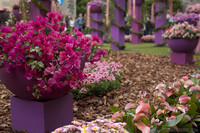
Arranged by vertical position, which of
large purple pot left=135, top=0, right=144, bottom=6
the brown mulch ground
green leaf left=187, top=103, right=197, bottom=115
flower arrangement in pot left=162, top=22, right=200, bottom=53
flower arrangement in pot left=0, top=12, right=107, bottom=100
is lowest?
the brown mulch ground

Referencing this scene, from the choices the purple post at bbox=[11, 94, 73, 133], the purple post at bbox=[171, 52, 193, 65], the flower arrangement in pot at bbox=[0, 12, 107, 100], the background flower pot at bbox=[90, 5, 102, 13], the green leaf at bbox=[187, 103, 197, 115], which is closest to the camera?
the green leaf at bbox=[187, 103, 197, 115]

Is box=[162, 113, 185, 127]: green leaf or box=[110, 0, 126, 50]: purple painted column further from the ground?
box=[110, 0, 126, 50]: purple painted column

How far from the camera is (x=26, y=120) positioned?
195cm

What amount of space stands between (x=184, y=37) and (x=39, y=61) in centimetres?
456

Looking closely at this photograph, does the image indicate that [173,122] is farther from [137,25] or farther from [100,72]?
[137,25]

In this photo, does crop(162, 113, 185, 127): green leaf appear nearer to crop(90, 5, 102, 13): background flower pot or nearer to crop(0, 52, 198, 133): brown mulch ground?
crop(0, 52, 198, 133): brown mulch ground

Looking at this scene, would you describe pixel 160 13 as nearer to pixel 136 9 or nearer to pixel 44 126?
pixel 136 9

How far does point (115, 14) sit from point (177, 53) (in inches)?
136

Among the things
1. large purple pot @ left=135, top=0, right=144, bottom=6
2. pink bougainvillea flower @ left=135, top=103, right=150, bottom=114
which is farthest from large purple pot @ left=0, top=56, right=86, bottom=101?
large purple pot @ left=135, top=0, right=144, bottom=6

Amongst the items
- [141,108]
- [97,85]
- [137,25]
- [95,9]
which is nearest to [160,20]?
[137,25]

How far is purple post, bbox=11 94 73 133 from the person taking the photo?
1.85 m

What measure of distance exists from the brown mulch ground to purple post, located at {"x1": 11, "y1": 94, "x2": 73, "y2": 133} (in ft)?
0.75

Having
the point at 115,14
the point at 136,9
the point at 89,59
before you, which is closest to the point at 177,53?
the point at 115,14

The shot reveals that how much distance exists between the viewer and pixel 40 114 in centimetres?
185
